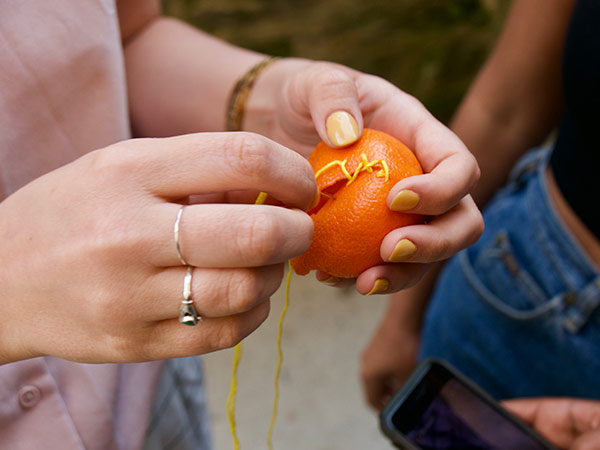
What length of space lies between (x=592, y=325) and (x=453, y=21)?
1786 mm

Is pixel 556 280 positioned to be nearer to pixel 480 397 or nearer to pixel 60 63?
pixel 480 397

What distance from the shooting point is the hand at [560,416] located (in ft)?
2.55

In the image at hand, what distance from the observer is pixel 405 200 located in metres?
0.52

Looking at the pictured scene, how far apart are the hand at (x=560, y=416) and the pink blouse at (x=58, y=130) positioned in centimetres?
63

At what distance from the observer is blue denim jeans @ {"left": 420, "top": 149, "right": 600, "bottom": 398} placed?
779 millimetres

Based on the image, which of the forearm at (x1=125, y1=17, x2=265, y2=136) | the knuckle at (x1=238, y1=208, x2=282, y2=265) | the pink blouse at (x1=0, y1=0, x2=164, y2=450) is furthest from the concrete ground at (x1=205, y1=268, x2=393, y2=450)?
the knuckle at (x1=238, y1=208, x2=282, y2=265)

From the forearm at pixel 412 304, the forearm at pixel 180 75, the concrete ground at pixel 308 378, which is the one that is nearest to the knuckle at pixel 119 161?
the forearm at pixel 180 75

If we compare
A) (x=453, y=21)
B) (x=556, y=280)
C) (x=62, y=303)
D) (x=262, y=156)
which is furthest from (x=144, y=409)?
(x=453, y=21)

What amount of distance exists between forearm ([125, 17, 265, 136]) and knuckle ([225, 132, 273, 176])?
0.41 metres

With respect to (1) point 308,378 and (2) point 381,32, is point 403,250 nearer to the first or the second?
(1) point 308,378

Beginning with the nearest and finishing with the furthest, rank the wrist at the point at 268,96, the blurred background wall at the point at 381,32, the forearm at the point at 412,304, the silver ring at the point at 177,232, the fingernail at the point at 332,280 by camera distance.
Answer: the silver ring at the point at 177,232 → the fingernail at the point at 332,280 → the wrist at the point at 268,96 → the forearm at the point at 412,304 → the blurred background wall at the point at 381,32

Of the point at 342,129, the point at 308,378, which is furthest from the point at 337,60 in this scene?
the point at 342,129

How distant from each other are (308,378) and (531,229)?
49.0 inches

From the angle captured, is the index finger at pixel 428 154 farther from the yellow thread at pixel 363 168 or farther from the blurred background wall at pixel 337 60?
the blurred background wall at pixel 337 60
